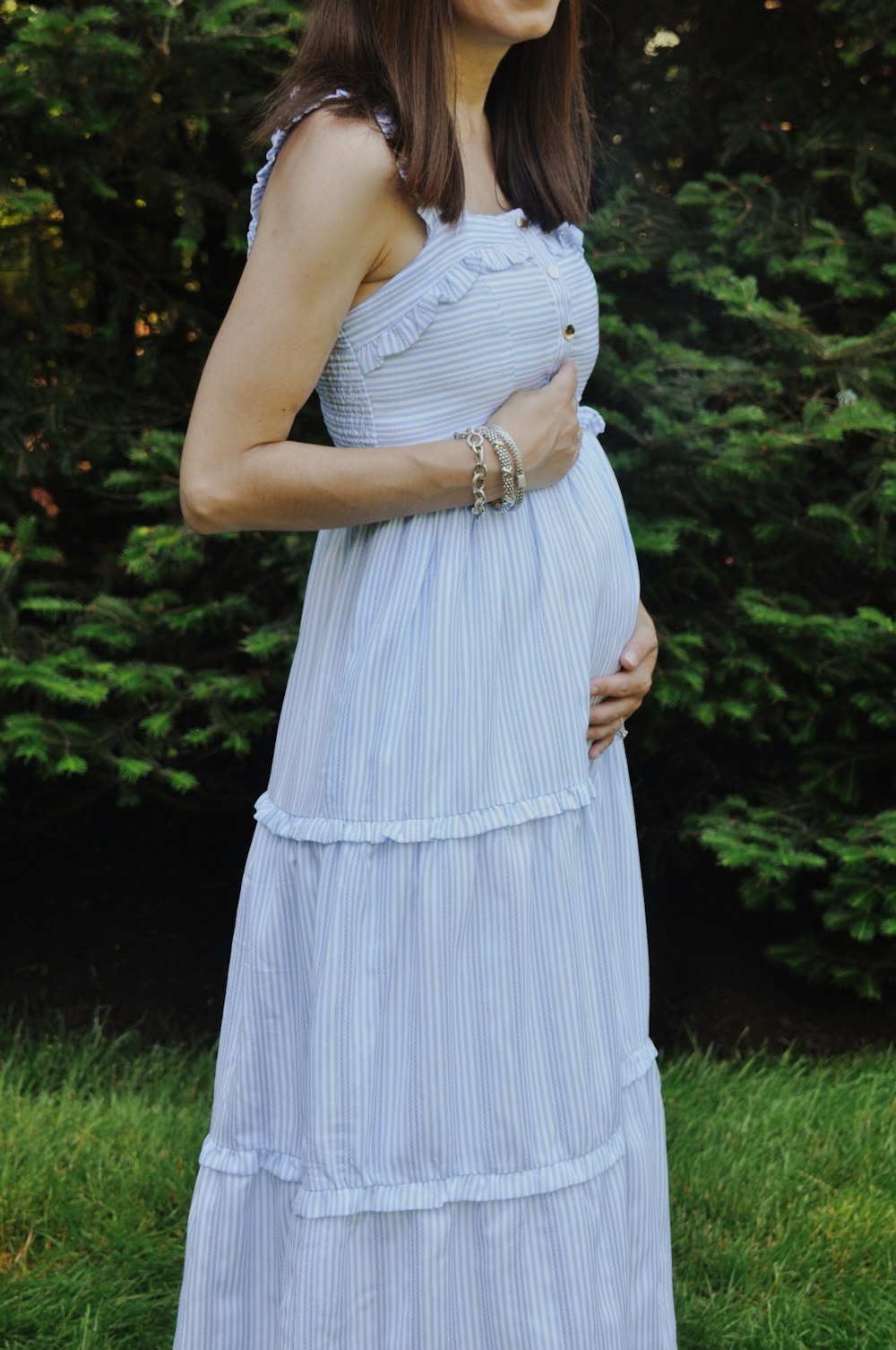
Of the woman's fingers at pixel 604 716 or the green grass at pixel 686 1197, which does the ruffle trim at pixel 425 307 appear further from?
the green grass at pixel 686 1197

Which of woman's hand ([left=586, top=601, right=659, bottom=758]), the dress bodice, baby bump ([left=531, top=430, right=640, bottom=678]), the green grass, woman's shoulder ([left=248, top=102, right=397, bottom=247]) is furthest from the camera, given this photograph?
the green grass

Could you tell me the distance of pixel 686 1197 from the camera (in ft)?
8.77

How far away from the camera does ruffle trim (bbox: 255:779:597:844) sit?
156 cm

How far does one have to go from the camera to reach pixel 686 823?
326 cm

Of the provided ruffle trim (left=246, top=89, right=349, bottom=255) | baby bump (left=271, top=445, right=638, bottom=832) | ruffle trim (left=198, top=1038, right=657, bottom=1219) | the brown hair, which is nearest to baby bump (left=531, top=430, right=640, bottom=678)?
baby bump (left=271, top=445, right=638, bottom=832)

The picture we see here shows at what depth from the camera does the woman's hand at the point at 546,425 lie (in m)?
1.58

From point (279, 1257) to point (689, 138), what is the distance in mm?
2829

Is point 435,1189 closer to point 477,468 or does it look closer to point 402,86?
point 477,468

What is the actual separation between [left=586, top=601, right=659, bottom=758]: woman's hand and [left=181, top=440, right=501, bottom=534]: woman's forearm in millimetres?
344

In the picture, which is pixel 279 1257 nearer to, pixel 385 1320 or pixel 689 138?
pixel 385 1320

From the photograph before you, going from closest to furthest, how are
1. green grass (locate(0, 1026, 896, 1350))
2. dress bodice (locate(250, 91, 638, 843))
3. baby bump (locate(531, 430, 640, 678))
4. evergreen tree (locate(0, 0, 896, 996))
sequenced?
1. dress bodice (locate(250, 91, 638, 843))
2. baby bump (locate(531, 430, 640, 678))
3. green grass (locate(0, 1026, 896, 1350))
4. evergreen tree (locate(0, 0, 896, 996))

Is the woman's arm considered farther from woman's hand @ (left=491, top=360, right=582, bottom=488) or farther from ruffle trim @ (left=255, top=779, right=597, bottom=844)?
ruffle trim @ (left=255, top=779, right=597, bottom=844)

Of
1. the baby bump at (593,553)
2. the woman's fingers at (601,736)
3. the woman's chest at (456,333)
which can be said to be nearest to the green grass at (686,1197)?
the woman's fingers at (601,736)

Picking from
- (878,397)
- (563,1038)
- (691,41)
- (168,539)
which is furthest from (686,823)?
(691,41)
